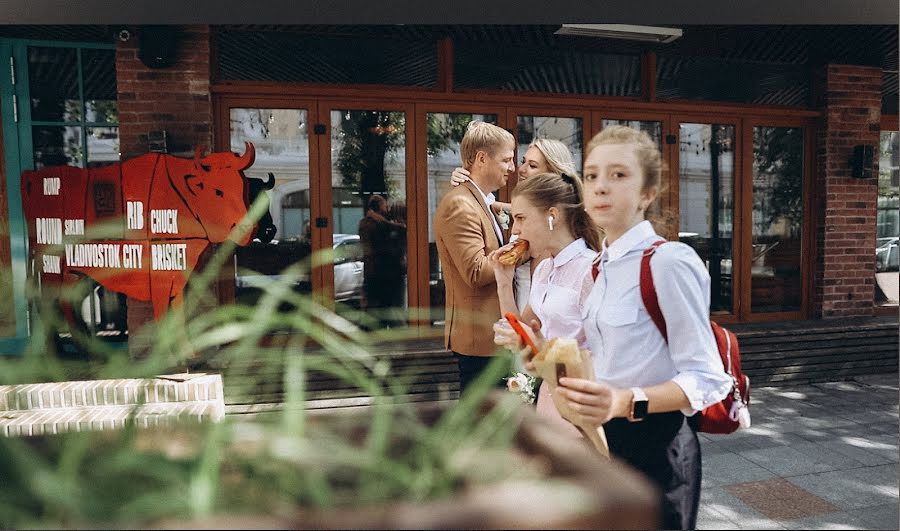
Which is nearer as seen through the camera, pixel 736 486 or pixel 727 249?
pixel 736 486

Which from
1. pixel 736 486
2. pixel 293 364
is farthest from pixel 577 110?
pixel 293 364

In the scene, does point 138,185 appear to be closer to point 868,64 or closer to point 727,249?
point 727,249

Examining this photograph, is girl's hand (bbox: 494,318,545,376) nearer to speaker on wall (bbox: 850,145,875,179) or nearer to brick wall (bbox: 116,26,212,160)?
brick wall (bbox: 116,26,212,160)

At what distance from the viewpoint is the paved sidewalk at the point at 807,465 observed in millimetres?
3242

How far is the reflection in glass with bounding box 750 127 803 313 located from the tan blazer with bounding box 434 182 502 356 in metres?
4.42

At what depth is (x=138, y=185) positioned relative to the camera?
4.35m

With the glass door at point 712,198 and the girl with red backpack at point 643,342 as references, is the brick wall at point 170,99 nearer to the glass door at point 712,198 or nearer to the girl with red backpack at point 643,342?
the girl with red backpack at point 643,342

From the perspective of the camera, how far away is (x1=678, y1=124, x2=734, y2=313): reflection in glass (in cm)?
580

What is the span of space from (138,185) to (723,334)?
13.0 ft

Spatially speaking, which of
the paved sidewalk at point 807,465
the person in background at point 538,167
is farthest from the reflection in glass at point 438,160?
the person in background at point 538,167

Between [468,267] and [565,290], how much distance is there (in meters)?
0.59

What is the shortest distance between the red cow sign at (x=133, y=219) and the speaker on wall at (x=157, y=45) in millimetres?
768

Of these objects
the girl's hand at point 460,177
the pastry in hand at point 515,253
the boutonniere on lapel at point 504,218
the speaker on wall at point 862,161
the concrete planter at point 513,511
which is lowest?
the concrete planter at point 513,511

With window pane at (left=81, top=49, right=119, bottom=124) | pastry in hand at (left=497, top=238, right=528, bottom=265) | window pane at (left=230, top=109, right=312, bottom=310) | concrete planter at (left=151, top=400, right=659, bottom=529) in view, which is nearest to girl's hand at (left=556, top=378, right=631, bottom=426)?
concrete planter at (left=151, top=400, right=659, bottom=529)
